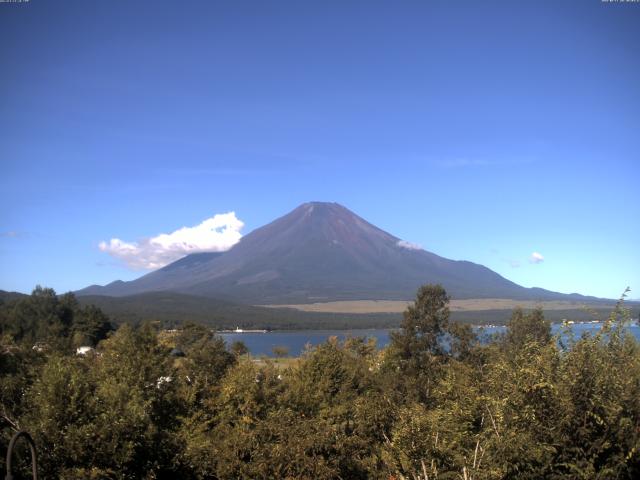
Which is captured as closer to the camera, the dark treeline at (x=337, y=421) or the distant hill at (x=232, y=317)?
Result: the dark treeline at (x=337, y=421)

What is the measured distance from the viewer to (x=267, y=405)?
21625 mm

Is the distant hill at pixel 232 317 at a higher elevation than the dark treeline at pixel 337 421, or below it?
below

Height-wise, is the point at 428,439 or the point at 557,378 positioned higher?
the point at 557,378

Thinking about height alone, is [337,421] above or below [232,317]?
above

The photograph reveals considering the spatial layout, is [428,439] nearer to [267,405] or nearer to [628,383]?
[628,383]

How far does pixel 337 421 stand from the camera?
20422 mm

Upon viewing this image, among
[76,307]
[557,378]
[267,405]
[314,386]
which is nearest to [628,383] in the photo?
[557,378]

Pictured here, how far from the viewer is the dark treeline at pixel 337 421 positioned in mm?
9094

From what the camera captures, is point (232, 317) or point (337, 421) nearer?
point (337, 421)

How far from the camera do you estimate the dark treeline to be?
9.09 metres

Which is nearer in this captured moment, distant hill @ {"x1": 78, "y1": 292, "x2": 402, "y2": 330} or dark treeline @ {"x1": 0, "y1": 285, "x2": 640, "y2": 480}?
dark treeline @ {"x1": 0, "y1": 285, "x2": 640, "y2": 480}

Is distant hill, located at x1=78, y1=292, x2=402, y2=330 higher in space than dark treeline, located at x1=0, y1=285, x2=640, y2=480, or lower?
lower

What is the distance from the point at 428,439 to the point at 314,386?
15.3 m

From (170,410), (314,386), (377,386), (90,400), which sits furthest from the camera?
(377,386)
